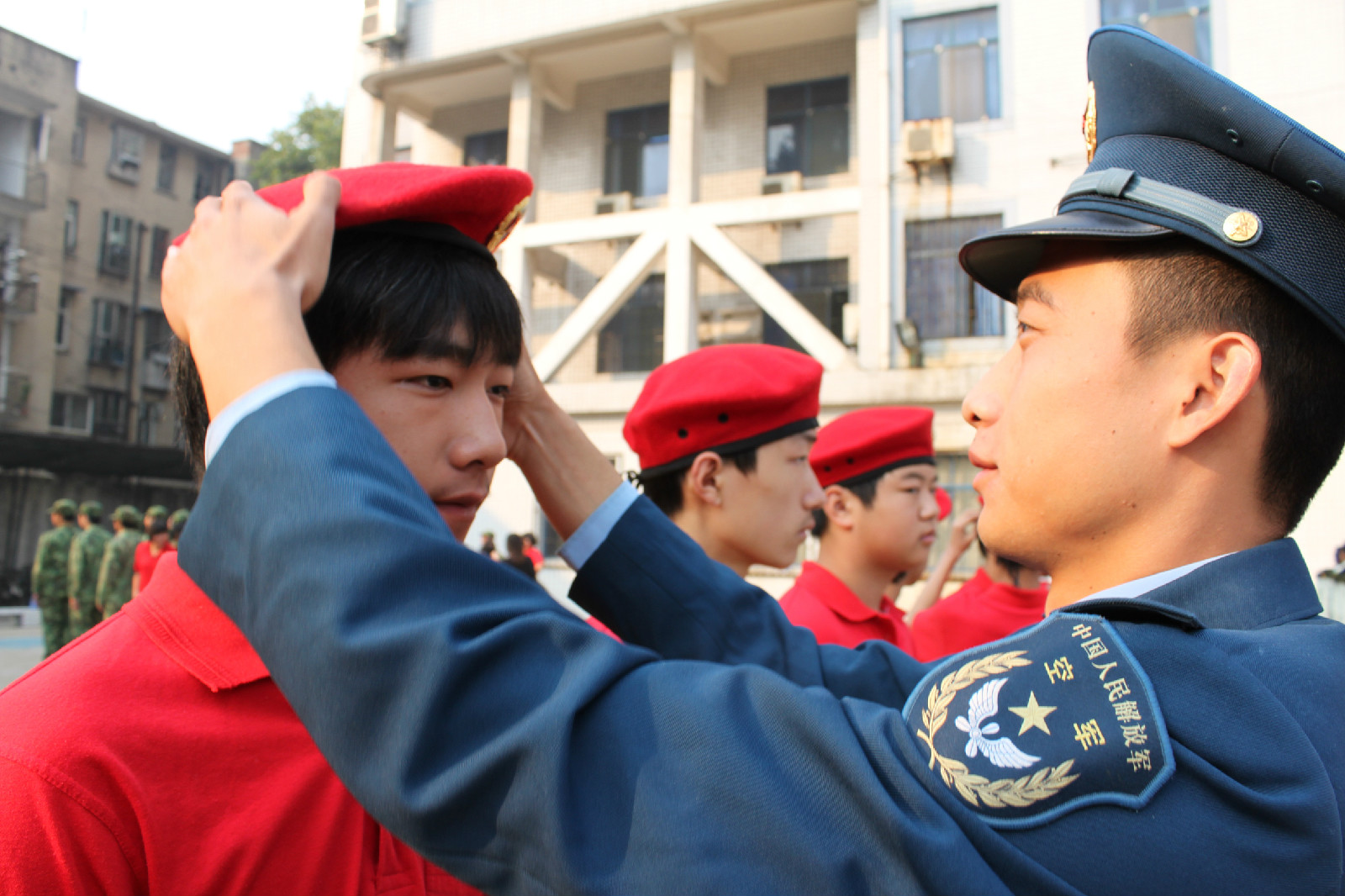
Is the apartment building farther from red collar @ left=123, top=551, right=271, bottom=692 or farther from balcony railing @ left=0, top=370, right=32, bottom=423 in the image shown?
red collar @ left=123, top=551, right=271, bottom=692

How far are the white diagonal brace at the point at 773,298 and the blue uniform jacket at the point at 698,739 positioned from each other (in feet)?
42.1

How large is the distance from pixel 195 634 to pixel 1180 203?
1342mm

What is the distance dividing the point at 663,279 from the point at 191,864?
16.6 metres

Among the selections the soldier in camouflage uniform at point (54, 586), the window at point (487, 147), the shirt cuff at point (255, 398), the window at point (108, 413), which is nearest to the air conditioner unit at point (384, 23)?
the window at point (487, 147)

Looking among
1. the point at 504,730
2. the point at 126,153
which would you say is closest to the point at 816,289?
the point at 504,730

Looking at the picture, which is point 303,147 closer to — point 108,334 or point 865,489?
point 108,334

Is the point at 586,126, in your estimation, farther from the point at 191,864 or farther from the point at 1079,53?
the point at 191,864

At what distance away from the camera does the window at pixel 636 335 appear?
1714cm

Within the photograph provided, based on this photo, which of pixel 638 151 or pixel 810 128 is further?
pixel 638 151

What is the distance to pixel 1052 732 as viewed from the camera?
37.0 inches

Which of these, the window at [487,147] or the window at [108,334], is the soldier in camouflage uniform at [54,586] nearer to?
the window at [487,147]

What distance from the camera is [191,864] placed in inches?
44.0

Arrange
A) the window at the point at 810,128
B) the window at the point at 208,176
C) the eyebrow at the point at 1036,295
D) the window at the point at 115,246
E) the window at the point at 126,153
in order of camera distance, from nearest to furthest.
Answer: the eyebrow at the point at 1036,295 < the window at the point at 810,128 < the window at the point at 115,246 < the window at the point at 126,153 < the window at the point at 208,176

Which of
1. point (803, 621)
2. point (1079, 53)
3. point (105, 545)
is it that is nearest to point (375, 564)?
point (803, 621)
